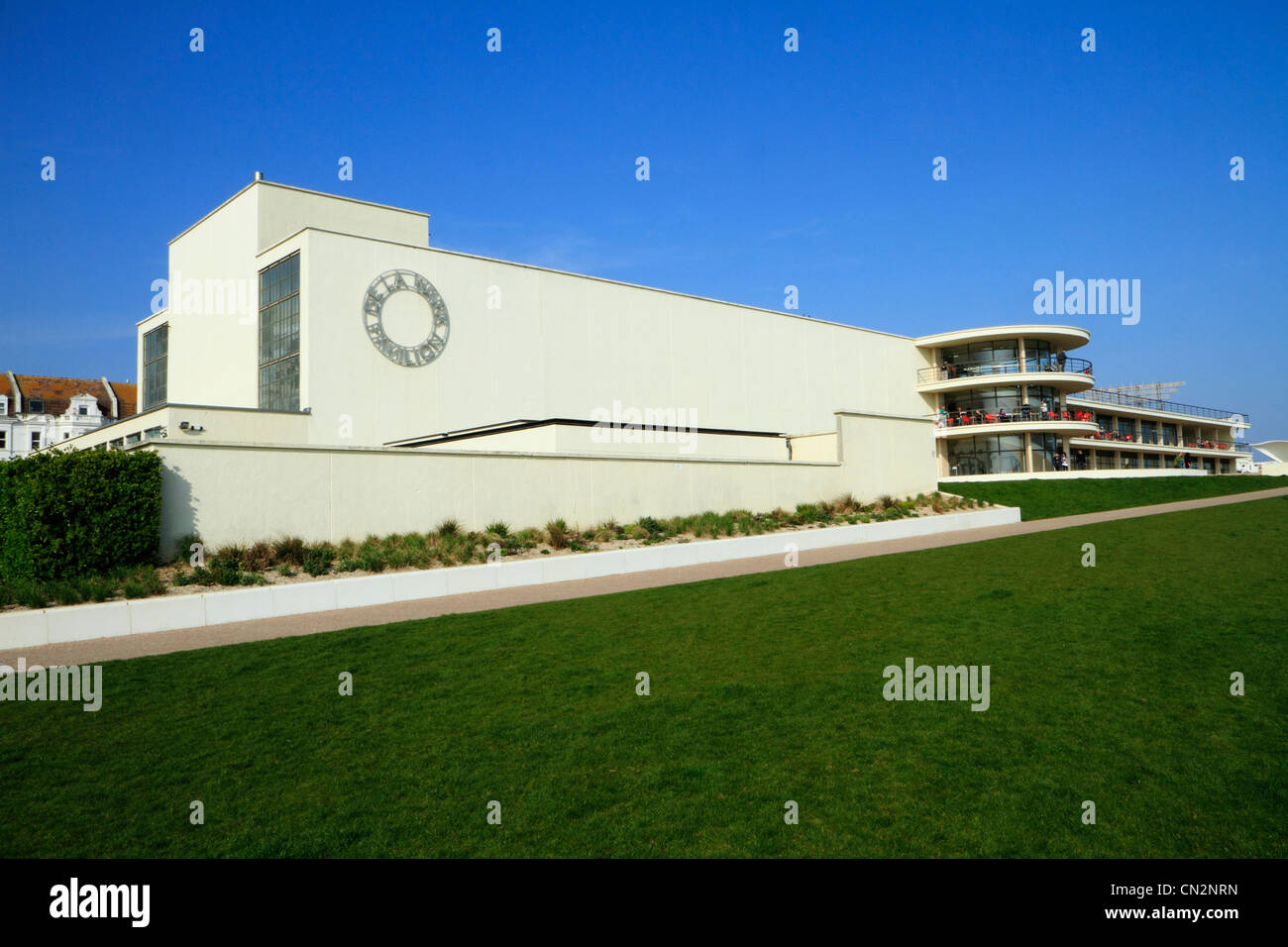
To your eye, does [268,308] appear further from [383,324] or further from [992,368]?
[992,368]

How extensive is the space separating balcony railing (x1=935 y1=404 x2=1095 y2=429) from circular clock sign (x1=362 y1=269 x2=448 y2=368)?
3807 cm

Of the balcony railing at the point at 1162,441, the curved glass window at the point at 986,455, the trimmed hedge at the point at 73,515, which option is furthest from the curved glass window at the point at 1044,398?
the trimmed hedge at the point at 73,515

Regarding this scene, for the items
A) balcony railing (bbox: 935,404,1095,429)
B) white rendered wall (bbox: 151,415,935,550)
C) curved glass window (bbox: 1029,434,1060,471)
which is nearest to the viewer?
white rendered wall (bbox: 151,415,935,550)

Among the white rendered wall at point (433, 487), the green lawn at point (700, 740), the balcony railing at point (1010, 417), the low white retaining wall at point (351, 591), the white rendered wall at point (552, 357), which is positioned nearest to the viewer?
the green lawn at point (700, 740)

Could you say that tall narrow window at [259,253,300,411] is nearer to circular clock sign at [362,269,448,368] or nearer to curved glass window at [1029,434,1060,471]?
circular clock sign at [362,269,448,368]

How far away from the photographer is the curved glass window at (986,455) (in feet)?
183

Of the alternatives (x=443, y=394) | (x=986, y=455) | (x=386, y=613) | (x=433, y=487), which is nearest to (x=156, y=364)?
(x=443, y=394)

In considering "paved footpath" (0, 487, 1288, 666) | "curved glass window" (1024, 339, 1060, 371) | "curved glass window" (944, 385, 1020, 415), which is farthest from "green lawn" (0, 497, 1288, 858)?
"curved glass window" (1024, 339, 1060, 371)

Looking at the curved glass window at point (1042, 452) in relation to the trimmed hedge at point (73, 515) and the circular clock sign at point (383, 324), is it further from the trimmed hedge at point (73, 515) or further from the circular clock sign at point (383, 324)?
the trimmed hedge at point (73, 515)

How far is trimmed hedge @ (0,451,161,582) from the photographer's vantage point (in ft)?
48.9

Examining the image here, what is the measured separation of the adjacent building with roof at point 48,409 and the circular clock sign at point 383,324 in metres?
60.3

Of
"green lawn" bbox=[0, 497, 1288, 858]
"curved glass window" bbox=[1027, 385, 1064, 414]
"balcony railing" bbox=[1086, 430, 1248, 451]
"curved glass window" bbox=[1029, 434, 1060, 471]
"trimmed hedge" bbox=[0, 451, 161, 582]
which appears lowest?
"green lawn" bbox=[0, 497, 1288, 858]

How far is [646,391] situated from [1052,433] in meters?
32.7

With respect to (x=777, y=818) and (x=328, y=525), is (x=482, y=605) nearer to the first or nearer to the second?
(x=328, y=525)
